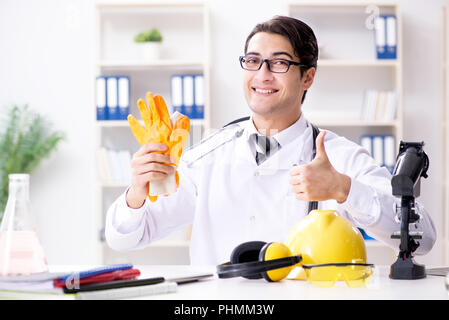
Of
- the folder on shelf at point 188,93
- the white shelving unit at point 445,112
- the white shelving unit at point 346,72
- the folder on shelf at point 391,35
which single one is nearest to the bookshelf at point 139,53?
the folder on shelf at point 188,93

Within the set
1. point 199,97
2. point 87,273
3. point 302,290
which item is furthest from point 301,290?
point 199,97

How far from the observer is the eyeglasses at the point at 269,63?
5.97 ft

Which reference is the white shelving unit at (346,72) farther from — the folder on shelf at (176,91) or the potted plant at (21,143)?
the potted plant at (21,143)

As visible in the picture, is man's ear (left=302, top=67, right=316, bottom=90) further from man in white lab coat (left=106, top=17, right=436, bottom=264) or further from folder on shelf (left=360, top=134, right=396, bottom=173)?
folder on shelf (left=360, top=134, right=396, bottom=173)

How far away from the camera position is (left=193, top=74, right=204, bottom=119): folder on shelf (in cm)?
376

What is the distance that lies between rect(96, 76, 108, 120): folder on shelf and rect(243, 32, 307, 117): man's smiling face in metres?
2.08

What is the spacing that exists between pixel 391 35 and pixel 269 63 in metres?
2.24

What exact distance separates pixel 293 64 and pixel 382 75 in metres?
2.41

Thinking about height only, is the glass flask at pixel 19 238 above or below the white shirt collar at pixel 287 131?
below

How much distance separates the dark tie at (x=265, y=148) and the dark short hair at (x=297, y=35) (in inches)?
10.8

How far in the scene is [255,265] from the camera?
3.69ft

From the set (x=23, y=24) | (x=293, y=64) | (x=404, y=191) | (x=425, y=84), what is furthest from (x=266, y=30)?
(x=23, y=24)

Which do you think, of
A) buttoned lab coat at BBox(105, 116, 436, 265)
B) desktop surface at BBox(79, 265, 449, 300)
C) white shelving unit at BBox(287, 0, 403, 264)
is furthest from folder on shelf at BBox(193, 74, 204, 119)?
desktop surface at BBox(79, 265, 449, 300)

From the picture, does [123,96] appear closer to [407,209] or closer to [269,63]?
[269,63]
